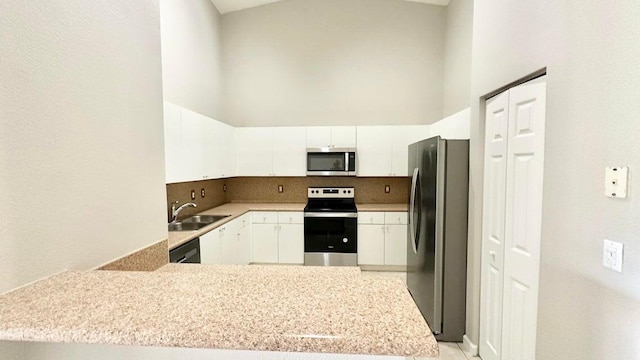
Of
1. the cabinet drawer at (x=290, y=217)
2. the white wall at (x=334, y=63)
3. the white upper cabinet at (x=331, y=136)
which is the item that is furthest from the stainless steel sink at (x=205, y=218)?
the white wall at (x=334, y=63)

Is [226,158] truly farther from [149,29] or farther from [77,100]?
[77,100]

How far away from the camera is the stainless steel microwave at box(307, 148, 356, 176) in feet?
13.5

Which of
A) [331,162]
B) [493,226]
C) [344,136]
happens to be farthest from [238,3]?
[493,226]

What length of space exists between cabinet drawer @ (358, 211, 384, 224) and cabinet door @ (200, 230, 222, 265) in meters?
1.86

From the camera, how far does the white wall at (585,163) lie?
1.06m

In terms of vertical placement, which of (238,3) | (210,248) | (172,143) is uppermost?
(238,3)

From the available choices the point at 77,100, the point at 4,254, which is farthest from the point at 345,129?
the point at 4,254

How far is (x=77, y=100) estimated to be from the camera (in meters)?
1.01

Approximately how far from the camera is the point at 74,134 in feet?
3.26

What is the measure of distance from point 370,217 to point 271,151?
1.72 metres

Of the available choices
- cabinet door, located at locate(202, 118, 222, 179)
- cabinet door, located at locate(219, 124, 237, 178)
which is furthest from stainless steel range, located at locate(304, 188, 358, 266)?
cabinet door, located at locate(202, 118, 222, 179)

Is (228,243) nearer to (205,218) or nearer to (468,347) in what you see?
(205,218)

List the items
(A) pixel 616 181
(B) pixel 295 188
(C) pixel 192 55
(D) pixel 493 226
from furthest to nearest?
1. (B) pixel 295 188
2. (C) pixel 192 55
3. (D) pixel 493 226
4. (A) pixel 616 181

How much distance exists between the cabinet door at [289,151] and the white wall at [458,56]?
2105 mm
